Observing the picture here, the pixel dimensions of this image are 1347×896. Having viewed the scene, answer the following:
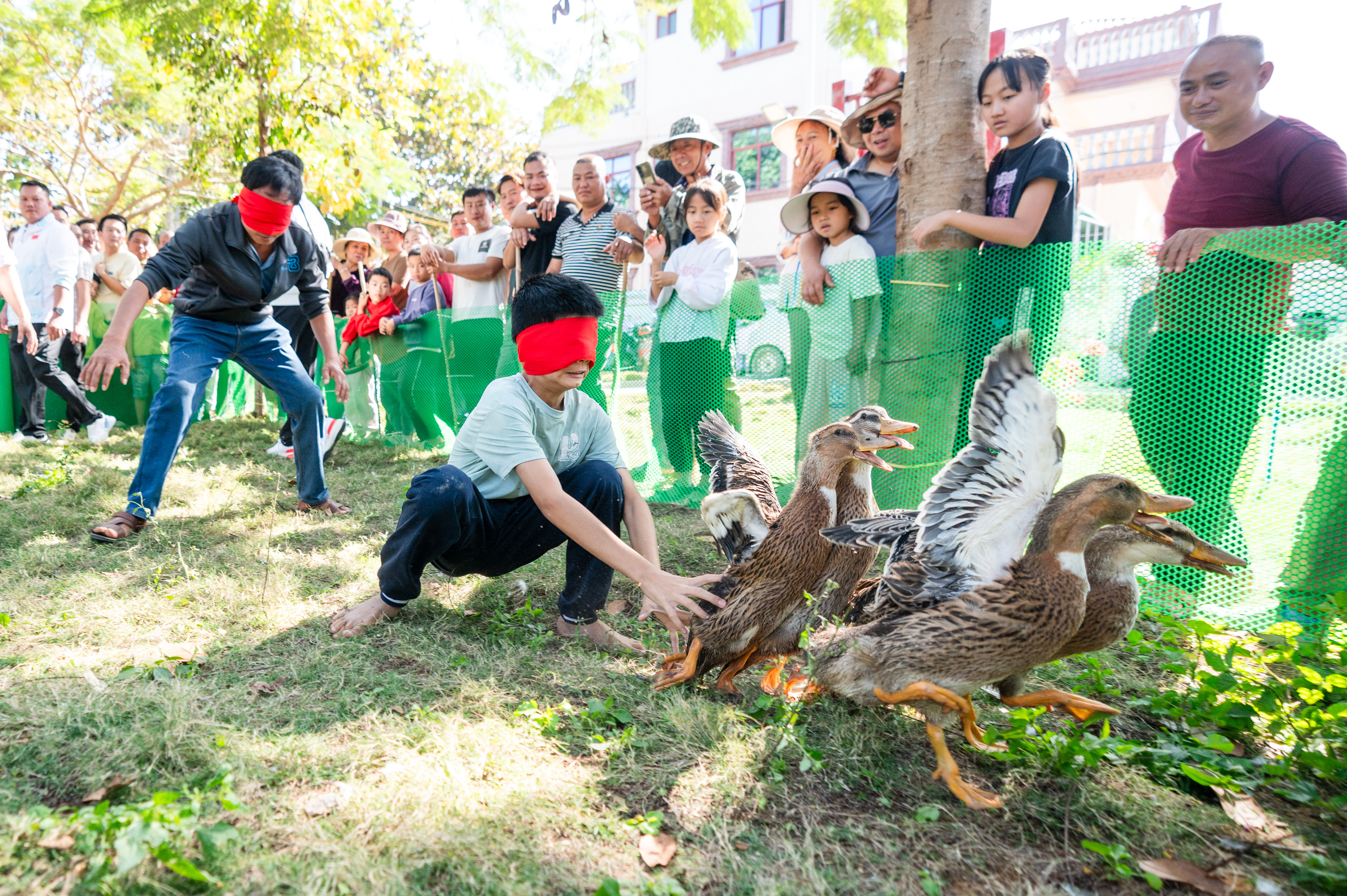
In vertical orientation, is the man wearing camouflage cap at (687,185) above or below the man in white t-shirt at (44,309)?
above

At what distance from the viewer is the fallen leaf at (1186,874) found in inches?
65.5

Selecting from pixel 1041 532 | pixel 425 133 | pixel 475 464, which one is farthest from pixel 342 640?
pixel 425 133

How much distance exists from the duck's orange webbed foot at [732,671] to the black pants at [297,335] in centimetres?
560

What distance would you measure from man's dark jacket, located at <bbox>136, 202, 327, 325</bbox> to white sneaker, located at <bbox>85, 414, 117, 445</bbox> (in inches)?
159

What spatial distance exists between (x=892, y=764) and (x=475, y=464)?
6.28ft

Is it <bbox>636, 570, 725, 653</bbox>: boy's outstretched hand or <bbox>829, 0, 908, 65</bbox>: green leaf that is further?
<bbox>829, 0, 908, 65</bbox>: green leaf

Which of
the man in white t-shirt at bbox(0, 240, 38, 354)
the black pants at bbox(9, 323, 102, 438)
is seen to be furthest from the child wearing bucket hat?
the black pants at bbox(9, 323, 102, 438)

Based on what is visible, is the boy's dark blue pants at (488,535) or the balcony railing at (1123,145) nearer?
the boy's dark blue pants at (488,535)

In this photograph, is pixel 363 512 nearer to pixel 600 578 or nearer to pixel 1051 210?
pixel 600 578

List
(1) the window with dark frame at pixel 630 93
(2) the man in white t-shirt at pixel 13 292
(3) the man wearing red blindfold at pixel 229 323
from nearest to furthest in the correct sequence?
(3) the man wearing red blindfold at pixel 229 323 → (2) the man in white t-shirt at pixel 13 292 → (1) the window with dark frame at pixel 630 93

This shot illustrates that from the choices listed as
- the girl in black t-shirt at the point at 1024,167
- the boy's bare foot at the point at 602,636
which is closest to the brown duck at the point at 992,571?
the boy's bare foot at the point at 602,636

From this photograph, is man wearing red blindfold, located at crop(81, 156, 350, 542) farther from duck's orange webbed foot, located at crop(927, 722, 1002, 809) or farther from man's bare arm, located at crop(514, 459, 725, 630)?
duck's orange webbed foot, located at crop(927, 722, 1002, 809)

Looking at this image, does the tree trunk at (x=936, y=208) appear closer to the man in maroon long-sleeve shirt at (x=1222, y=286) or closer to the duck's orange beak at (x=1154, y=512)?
the man in maroon long-sleeve shirt at (x=1222, y=286)

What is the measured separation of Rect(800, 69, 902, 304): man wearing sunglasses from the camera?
4238 millimetres
